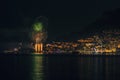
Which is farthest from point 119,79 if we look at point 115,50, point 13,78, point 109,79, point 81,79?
point 115,50

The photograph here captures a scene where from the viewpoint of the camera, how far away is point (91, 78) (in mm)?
70562

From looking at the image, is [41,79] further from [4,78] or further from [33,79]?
[4,78]

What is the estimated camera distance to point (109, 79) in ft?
229

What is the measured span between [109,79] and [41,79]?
11.7m

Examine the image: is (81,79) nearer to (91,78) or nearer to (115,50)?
(91,78)

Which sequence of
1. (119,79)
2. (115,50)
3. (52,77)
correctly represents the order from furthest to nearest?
1. (115,50)
2. (52,77)
3. (119,79)

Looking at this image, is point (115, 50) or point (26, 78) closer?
point (26, 78)

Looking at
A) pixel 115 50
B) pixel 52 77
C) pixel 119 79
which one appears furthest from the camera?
pixel 115 50

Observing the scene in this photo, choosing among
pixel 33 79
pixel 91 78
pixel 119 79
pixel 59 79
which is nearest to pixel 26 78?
pixel 33 79

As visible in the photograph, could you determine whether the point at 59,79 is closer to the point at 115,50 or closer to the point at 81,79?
the point at 81,79

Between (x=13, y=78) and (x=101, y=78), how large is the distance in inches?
602

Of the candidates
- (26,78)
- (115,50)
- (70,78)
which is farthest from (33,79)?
(115,50)

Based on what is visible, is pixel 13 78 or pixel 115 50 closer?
pixel 13 78

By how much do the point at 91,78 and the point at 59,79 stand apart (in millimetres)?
5674
